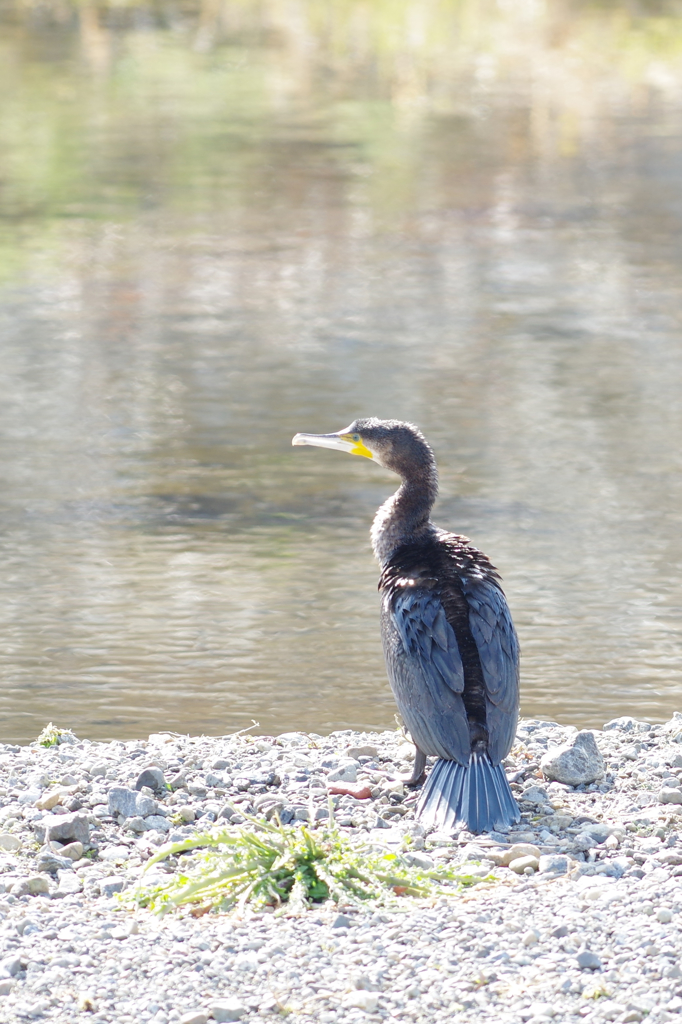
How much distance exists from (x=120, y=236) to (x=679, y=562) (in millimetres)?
7933

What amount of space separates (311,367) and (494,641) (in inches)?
253

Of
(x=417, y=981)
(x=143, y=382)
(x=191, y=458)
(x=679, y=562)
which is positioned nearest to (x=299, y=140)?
(x=143, y=382)

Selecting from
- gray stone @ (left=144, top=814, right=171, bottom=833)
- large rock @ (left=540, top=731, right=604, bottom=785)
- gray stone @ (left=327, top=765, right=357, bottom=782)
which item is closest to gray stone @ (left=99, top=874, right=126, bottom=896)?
gray stone @ (left=144, top=814, right=171, bottom=833)

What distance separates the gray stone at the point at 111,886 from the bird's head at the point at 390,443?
6.14 feet

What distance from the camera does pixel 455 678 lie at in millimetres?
4922

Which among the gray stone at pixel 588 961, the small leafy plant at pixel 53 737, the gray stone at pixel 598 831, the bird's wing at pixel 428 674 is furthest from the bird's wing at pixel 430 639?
the small leafy plant at pixel 53 737

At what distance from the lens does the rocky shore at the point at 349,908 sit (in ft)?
12.6

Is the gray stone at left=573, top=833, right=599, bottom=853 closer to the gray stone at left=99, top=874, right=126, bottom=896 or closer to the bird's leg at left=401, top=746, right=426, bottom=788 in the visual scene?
the bird's leg at left=401, top=746, right=426, bottom=788

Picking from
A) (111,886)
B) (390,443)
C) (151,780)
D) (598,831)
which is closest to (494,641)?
(598,831)

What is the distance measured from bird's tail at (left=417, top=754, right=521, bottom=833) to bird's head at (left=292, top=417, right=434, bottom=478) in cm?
120

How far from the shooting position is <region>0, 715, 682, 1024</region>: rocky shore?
3.84m

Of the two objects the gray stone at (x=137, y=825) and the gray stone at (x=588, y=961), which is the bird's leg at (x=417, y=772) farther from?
the gray stone at (x=588, y=961)

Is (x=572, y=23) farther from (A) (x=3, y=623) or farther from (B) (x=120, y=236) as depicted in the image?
(A) (x=3, y=623)

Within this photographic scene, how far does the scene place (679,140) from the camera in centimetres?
1853
